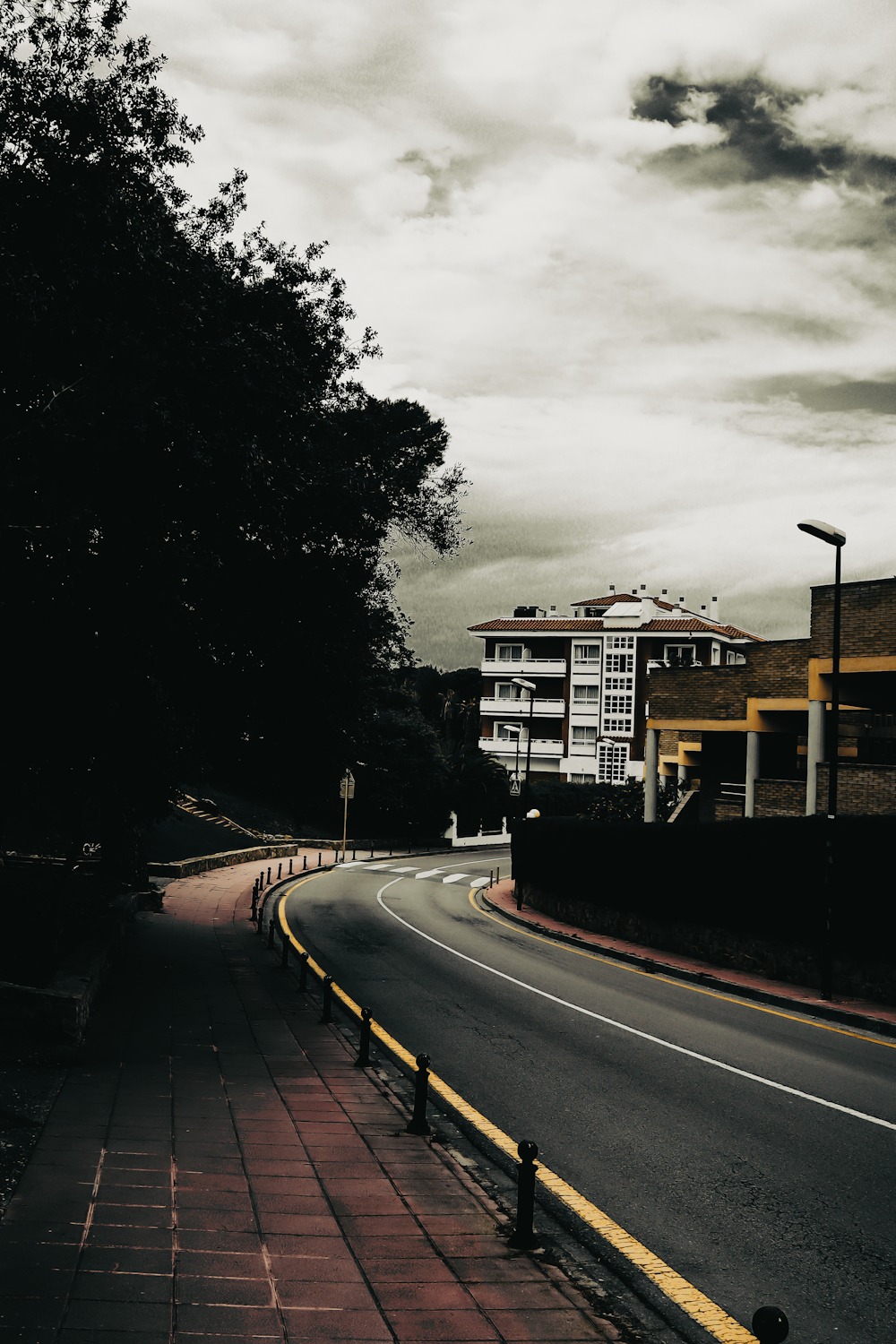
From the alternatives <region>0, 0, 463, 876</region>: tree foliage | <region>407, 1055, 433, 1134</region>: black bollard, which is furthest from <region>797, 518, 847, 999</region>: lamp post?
<region>407, 1055, 433, 1134</region>: black bollard

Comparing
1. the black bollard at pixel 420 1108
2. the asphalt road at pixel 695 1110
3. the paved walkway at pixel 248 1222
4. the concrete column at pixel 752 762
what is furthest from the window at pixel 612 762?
the black bollard at pixel 420 1108

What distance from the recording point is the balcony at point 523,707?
7750 centimetres

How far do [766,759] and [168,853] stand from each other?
70.5 ft

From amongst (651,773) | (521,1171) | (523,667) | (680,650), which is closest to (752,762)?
(651,773)

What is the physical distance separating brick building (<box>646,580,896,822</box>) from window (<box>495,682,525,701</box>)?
4525 centimetres

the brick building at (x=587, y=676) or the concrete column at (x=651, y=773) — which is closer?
the concrete column at (x=651, y=773)

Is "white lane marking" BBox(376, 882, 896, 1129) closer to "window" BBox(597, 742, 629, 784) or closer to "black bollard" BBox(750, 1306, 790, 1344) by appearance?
"black bollard" BBox(750, 1306, 790, 1344)

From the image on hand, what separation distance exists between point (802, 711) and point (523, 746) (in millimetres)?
53004

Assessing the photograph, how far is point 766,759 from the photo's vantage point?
97.9ft

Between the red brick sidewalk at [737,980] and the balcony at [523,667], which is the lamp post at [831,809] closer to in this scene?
the red brick sidewalk at [737,980]

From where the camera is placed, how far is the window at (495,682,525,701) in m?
78.7

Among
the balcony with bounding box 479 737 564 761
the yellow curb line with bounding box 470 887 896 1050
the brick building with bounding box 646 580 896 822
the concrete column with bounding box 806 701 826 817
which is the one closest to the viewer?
the yellow curb line with bounding box 470 887 896 1050

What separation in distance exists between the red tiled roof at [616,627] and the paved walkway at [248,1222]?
218ft

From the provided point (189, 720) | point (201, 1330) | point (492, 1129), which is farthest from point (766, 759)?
point (201, 1330)
